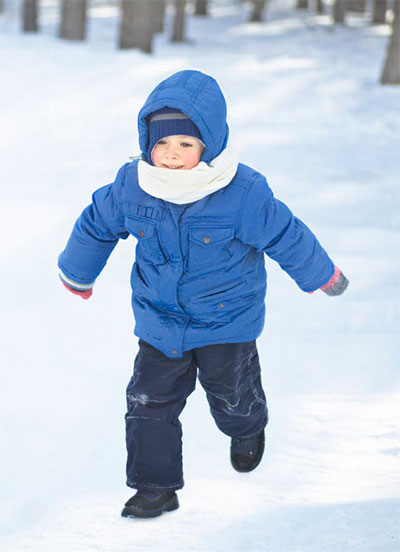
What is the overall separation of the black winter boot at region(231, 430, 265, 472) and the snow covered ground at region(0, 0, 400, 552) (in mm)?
49

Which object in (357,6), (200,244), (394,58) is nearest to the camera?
(200,244)

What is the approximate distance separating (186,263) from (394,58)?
10.1m

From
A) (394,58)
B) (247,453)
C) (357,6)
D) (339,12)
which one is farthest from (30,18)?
(357,6)

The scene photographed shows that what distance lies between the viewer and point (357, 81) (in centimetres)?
1291

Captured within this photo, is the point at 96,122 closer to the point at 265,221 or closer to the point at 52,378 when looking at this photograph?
the point at 52,378

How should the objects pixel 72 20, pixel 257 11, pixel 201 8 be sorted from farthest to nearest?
pixel 201 8, pixel 257 11, pixel 72 20

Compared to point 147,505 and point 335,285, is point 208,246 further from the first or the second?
point 147,505

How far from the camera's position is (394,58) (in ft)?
39.7

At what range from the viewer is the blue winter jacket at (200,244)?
9.21ft

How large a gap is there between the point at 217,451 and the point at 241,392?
0.48m

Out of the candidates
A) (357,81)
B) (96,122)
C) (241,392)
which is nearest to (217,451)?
(241,392)

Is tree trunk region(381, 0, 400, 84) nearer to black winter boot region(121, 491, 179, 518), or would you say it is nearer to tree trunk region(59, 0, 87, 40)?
tree trunk region(59, 0, 87, 40)

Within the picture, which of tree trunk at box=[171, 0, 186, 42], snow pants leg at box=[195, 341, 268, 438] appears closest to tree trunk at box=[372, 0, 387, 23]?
tree trunk at box=[171, 0, 186, 42]

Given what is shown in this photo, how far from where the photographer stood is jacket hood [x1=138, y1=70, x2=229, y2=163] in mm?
2705
